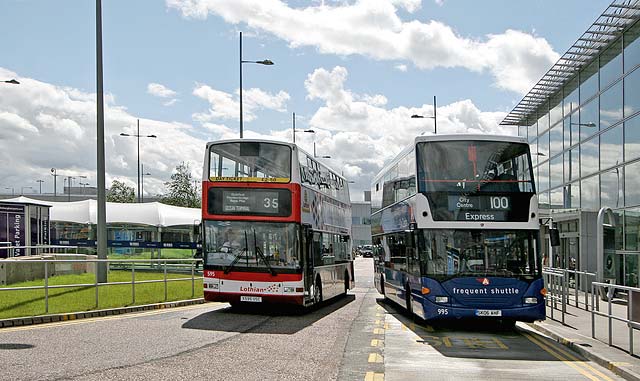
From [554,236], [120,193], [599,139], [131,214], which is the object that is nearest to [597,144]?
[599,139]

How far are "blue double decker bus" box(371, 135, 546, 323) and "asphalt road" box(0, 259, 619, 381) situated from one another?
0.73 meters

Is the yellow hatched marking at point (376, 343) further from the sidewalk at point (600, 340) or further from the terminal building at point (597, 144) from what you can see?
the terminal building at point (597, 144)

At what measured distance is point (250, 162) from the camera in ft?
57.3

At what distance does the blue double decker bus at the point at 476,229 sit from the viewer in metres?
14.9

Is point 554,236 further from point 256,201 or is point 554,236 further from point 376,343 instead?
point 256,201

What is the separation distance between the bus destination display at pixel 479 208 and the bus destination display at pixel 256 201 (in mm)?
4078

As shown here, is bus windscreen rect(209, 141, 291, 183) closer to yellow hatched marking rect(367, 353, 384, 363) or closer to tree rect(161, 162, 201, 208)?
yellow hatched marking rect(367, 353, 384, 363)

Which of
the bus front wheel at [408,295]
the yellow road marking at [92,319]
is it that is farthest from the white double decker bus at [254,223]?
the bus front wheel at [408,295]

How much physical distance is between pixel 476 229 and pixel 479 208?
16.6 inches

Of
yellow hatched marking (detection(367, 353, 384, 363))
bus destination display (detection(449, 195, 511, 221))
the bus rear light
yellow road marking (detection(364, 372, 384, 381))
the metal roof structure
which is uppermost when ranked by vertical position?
the metal roof structure

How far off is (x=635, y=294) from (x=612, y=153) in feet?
51.0

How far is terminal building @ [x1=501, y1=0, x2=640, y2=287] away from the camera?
24234mm

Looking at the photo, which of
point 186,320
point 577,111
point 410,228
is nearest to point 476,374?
point 410,228

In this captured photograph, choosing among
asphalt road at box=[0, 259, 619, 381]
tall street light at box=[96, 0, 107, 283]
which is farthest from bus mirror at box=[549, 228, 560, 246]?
tall street light at box=[96, 0, 107, 283]
